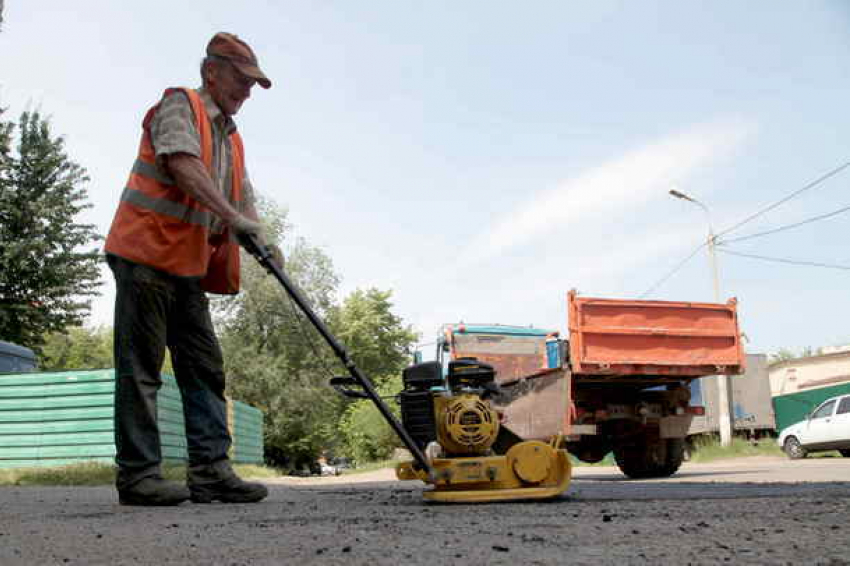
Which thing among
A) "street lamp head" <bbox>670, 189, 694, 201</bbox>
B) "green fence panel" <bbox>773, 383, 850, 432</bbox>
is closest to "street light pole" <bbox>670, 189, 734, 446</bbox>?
"street lamp head" <bbox>670, 189, 694, 201</bbox>

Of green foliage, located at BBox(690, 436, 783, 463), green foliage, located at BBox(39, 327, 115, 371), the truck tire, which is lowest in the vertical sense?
green foliage, located at BBox(690, 436, 783, 463)

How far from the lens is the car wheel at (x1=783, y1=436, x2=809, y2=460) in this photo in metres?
17.2

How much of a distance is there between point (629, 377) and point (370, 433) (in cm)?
1885

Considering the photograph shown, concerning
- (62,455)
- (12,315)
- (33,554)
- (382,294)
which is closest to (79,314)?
(12,315)

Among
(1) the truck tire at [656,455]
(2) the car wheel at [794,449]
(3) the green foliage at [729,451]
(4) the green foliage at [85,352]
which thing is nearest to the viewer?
(1) the truck tire at [656,455]

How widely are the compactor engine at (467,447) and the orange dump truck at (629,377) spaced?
4584 mm

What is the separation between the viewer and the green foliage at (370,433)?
85.8 ft

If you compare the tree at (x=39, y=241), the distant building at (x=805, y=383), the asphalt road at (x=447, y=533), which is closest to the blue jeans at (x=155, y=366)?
the asphalt road at (x=447, y=533)

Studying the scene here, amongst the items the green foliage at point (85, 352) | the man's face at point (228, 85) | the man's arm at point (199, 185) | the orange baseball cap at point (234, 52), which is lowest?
the man's arm at point (199, 185)

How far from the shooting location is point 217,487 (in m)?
3.91

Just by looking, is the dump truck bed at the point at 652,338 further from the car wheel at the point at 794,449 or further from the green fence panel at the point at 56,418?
the car wheel at the point at 794,449

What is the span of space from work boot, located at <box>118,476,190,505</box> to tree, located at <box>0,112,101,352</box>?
13.8m

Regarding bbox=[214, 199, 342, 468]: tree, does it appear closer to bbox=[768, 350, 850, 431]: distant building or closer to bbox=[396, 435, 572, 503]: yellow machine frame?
bbox=[768, 350, 850, 431]: distant building

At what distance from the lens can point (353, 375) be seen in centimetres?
373
